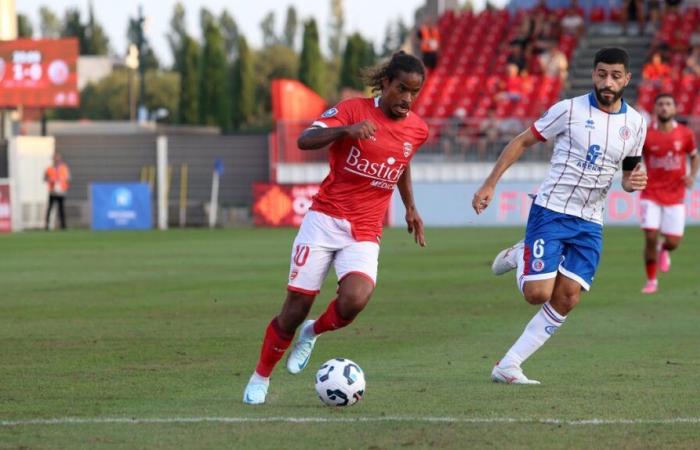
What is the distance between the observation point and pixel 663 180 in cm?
1747

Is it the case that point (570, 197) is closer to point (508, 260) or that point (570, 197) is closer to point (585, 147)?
point (585, 147)

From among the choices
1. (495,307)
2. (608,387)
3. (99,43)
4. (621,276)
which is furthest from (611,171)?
(99,43)

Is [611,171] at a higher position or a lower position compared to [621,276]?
higher

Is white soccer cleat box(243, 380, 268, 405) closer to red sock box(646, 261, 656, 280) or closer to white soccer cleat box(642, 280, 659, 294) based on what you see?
white soccer cleat box(642, 280, 659, 294)

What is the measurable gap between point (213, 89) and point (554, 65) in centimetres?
4493

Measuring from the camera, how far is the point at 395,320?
13.9 meters

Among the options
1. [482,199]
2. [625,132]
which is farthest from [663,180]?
[482,199]

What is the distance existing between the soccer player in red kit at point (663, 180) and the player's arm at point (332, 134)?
9.60 metres

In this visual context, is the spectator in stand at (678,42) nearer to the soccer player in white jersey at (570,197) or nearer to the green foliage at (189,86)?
the soccer player in white jersey at (570,197)

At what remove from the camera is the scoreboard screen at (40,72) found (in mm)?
40719

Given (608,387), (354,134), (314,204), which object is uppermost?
(354,134)

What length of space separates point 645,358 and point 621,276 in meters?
9.16

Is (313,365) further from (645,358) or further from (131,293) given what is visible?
(131,293)

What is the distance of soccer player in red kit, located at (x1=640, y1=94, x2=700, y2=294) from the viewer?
17234 mm
